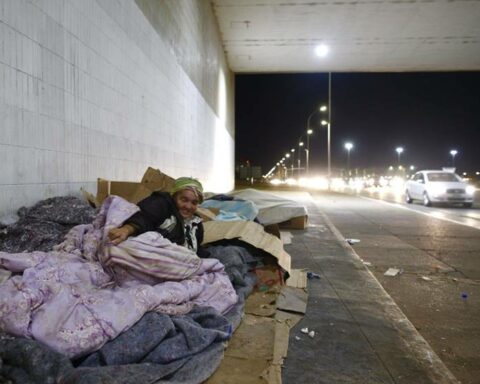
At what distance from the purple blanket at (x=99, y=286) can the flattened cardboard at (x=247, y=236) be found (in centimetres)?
111

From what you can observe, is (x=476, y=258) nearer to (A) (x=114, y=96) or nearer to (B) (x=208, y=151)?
(A) (x=114, y=96)

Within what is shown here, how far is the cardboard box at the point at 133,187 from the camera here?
517 cm

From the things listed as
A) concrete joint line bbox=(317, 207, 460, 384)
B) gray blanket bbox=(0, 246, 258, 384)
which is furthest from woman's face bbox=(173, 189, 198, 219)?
concrete joint line bbox=(317, 207, 460, 384)

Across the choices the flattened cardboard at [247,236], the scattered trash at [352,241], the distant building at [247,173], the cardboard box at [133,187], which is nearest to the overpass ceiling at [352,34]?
the scattered trash at [352,241]

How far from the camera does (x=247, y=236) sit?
4898 mm

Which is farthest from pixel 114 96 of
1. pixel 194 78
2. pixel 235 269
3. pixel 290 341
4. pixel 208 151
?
pixel 208 151

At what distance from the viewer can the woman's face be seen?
12.6 ft

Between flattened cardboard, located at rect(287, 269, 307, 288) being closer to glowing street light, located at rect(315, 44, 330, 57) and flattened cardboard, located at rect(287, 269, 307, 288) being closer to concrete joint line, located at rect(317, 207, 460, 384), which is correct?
concrete joint line, located at rect(317, 207, 460, 384)

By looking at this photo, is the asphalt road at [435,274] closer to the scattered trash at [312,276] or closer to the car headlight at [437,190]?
the scattered trash at [312,276]

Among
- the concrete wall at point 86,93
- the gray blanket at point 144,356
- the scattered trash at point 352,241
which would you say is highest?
the concrete wall at point 86,93

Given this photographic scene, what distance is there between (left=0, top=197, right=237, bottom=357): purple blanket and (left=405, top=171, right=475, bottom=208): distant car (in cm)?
1647

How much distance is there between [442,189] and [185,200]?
16.7 m

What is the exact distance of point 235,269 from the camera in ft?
14.0

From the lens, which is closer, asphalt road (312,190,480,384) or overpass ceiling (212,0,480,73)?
asphalt road (312,190,480,384)
